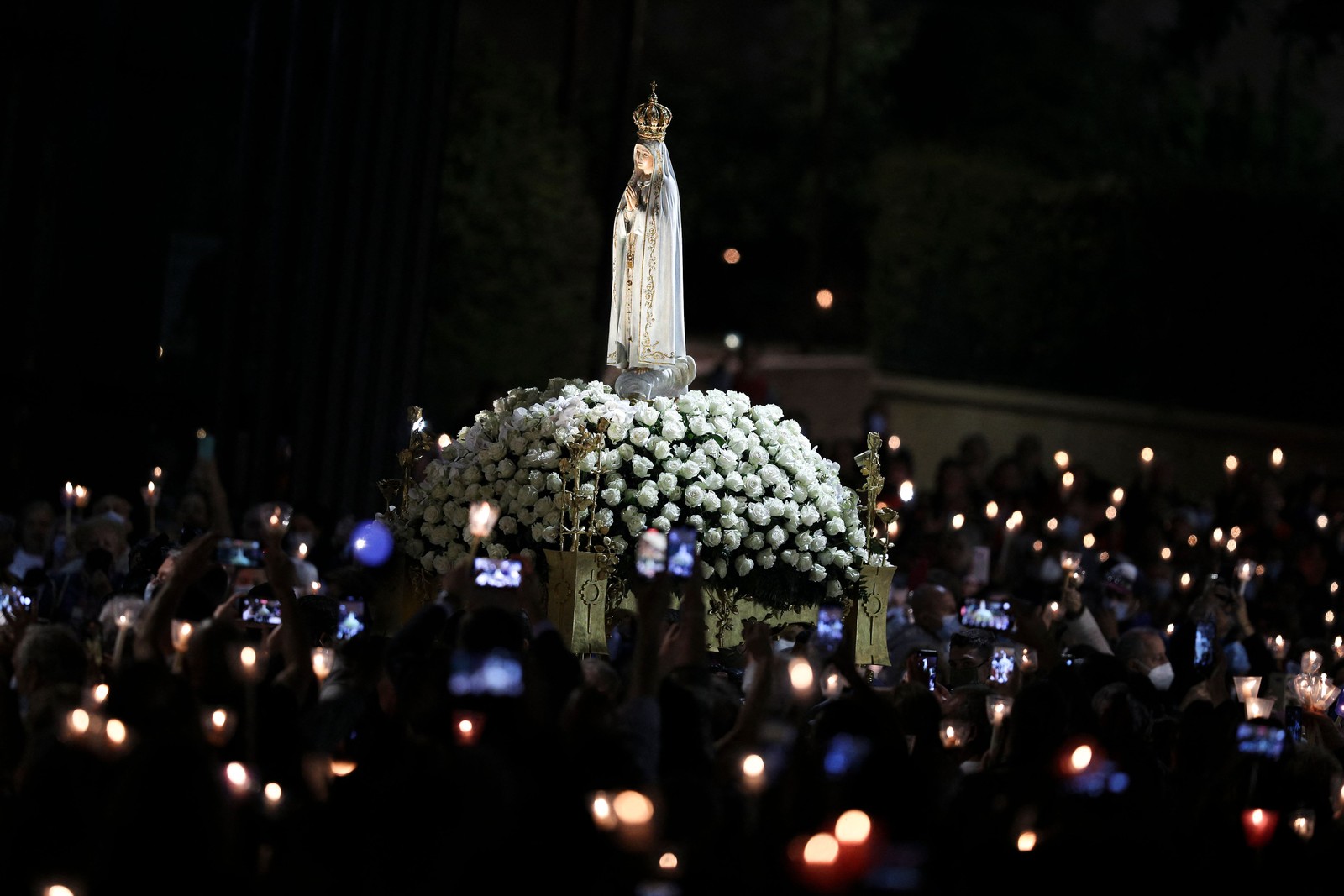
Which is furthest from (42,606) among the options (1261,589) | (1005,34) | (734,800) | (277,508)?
(1005,34)

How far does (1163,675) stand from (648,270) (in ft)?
11.1

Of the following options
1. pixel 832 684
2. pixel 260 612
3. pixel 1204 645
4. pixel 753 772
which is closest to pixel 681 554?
pixel 832 684

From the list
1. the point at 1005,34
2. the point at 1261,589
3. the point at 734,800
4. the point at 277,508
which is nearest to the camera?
the point at 734,800

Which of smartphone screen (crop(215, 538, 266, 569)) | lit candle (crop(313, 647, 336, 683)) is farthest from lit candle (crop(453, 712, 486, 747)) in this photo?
smartphone screen (crop(215, 538, 266, 569))

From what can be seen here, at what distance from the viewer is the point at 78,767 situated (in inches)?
232

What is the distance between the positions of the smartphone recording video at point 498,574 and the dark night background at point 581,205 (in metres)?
6.08

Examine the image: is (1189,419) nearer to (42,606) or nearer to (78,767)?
(42,606)

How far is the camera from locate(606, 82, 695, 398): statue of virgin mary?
981 centimetres

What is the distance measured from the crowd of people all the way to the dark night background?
18.7 feet

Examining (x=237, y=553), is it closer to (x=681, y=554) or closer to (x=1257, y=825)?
(x=681, y=554)

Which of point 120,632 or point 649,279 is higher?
point 649,279

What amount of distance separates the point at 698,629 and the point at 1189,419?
17331 millimetres

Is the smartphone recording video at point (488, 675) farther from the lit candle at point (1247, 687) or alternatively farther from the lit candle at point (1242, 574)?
the lit candle at point (1242, 574)

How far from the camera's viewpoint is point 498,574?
27.0ft
